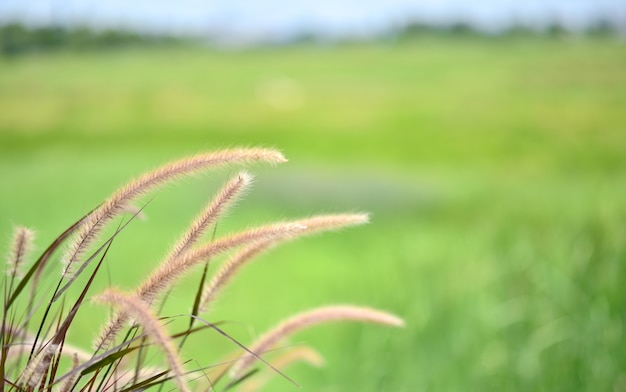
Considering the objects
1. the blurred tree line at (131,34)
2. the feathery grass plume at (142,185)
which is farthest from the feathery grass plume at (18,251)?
the blurred tree line at (131,34)

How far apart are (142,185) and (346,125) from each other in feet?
4.96

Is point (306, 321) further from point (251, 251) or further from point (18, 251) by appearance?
point (18, 251)

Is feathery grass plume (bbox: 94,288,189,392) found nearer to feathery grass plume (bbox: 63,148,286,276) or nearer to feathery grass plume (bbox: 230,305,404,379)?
feathery grass plume (bbox: 63,148,286,276)

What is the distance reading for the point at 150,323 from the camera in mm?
519

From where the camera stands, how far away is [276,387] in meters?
1.74

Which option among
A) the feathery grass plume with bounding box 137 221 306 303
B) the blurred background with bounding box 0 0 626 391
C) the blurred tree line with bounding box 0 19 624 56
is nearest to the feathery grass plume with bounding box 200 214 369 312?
the feathery grass plume with bounding box 137 221 306 303

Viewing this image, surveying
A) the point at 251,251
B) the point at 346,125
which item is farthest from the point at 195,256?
the point at 346,125

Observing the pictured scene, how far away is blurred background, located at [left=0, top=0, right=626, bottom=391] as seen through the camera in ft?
6.50

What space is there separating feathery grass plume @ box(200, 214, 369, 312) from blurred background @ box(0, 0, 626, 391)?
3.98ft

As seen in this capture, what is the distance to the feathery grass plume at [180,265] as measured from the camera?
1.94ft

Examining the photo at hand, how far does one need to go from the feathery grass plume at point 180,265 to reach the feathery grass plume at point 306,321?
17cm

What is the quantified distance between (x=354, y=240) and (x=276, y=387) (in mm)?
455

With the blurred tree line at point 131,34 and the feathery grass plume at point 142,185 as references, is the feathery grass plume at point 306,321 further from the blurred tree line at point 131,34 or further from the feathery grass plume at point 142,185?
the blurred tree line at point 131,34

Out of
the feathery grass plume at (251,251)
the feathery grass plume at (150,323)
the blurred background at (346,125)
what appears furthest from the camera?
the blurred background at (346,125)
